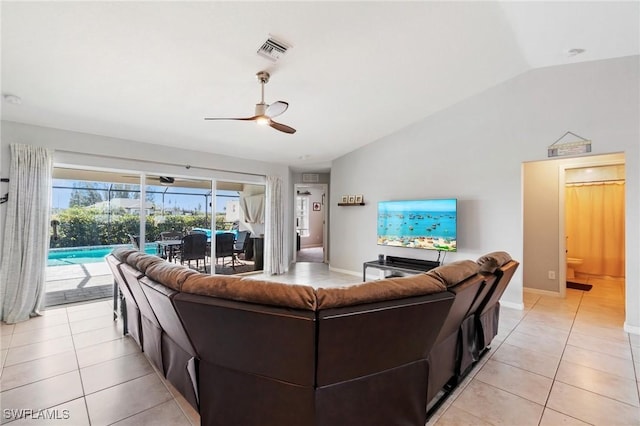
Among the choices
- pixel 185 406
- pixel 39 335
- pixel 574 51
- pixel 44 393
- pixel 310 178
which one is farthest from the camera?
pixel 310 178

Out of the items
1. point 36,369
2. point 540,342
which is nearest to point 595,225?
point 540,342

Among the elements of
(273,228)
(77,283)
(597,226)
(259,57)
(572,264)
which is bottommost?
(77,283)

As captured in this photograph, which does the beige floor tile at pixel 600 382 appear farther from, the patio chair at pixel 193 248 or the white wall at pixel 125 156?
the white wall at pixel 125 156

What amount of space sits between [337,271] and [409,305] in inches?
192

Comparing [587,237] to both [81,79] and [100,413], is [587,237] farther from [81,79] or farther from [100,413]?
[81,79]

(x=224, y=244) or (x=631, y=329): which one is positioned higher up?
(x=224, y=244)

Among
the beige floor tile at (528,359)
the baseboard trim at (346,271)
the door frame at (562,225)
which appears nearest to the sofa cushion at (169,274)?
the beige floor tile at (528,359)

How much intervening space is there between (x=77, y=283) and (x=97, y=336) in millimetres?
2193

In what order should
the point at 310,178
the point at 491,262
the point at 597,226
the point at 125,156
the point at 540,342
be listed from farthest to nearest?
the point at 310,178 → the point at 597,226 → the point at 125,156 → the point at 540,342 → the point at 491,262

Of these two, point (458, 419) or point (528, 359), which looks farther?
point (528, 359)

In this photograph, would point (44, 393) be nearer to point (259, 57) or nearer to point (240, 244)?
point (259, 57)

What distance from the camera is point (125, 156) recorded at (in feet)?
13.4

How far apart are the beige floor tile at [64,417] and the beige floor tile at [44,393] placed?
73mm

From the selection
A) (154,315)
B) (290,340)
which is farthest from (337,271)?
(290,340)
